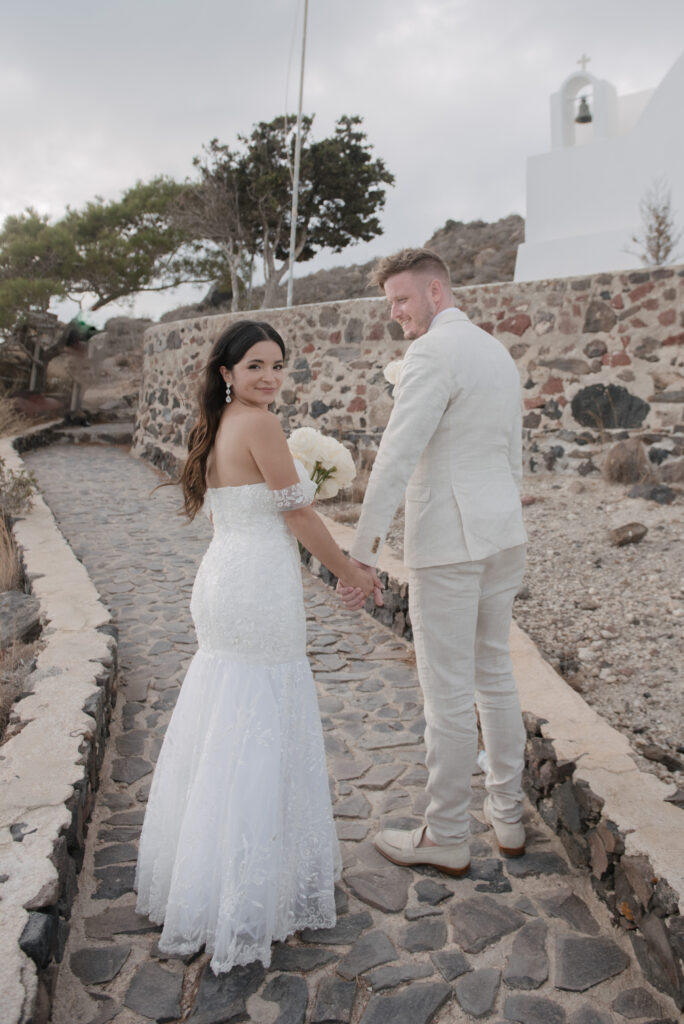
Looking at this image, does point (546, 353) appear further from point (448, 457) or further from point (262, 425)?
point (262, 425)

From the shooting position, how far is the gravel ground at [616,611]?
3.44 meters

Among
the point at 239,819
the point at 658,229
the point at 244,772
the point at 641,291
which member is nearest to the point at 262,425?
the point at 244,772

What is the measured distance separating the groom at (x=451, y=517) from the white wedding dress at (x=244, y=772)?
33cm

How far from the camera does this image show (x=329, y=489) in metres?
2.76

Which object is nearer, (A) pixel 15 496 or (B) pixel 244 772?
(B) pixel 244 772

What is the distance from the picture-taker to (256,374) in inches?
91.4

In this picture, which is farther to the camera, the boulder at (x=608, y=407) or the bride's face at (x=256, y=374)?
the boulder at (x=608, y=407)

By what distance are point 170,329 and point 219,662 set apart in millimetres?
11862

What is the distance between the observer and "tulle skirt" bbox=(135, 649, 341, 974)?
212 cm

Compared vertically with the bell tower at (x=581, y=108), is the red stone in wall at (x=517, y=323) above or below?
below

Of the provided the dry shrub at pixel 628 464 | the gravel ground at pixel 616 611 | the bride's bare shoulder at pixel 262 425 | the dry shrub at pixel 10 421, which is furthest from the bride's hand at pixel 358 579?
the dry shrub at pixel 10 421

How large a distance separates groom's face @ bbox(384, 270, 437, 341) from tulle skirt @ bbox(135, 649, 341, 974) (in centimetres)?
120

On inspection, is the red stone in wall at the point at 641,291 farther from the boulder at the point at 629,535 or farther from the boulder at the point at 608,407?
the boulder at the point at 629,535

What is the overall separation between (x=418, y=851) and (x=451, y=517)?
1.20 m
